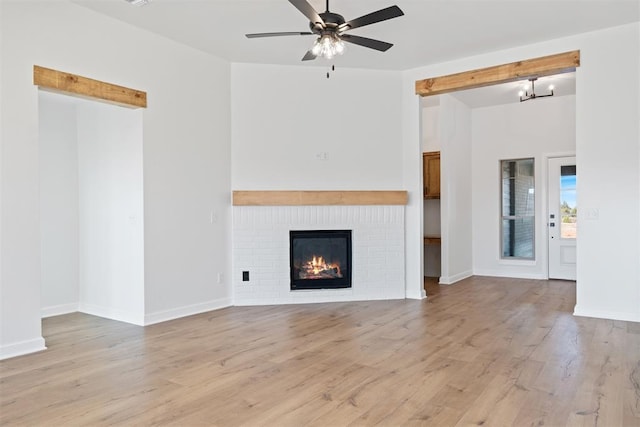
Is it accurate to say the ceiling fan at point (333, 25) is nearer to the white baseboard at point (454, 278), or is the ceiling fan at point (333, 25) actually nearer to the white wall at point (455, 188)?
the white wall at point (455, 188)

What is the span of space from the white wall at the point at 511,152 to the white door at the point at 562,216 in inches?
4.7

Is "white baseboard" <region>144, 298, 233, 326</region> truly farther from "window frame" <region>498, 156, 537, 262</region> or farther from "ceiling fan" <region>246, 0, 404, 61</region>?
"window frame" <region>498, 156, 537, 262</region>

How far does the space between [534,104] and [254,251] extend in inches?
214

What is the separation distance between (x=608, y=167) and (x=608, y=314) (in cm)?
155

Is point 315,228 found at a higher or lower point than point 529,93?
lower

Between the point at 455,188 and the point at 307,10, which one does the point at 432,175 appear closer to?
the point at 455,188

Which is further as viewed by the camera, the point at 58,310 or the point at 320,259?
the point at 320,259

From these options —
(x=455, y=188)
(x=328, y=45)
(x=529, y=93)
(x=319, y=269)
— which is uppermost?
(x=529, y=93)

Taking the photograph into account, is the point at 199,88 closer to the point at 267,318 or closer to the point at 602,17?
the point at 267,318

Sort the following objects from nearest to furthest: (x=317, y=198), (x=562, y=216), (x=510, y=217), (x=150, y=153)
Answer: (x=150, y=153), (x=317, y=198), (x=562, y=216), (x=510, y=217)

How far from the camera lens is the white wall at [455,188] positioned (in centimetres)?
715

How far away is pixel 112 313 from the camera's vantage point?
15.9 feet

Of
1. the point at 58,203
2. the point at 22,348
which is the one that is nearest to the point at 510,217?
the point at 58,203

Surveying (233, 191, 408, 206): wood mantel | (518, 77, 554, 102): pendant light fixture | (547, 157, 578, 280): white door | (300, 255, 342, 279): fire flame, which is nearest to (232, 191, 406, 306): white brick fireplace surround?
(233, 191, 408, 206): wood mantel
